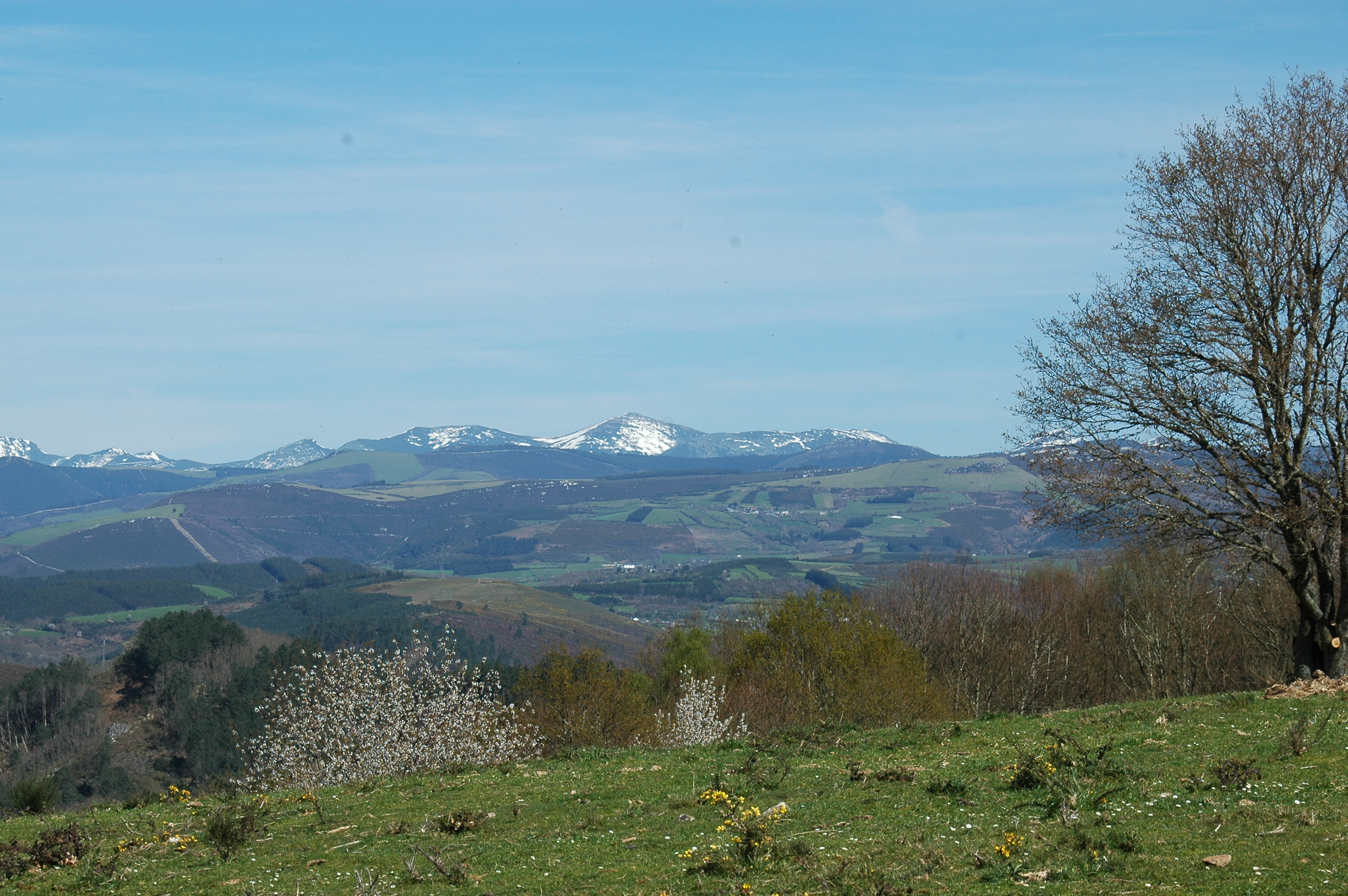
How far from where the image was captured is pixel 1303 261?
24016 millimetres

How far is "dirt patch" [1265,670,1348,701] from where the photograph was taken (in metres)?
19.9

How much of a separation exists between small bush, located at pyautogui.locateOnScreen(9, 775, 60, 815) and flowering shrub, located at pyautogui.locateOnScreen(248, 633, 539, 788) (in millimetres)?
8621

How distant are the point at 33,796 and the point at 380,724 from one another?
39.7 feet

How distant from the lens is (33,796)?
19453 mm

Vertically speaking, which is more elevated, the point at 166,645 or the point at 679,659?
the point at 679,659

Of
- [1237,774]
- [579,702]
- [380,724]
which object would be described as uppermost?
[1237,774]

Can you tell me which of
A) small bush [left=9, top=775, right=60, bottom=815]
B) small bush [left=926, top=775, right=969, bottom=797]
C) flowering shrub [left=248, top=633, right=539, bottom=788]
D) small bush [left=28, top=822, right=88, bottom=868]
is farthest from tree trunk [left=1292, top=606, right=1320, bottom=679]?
small bush [left=9, top=775, right=60, bottom=815]

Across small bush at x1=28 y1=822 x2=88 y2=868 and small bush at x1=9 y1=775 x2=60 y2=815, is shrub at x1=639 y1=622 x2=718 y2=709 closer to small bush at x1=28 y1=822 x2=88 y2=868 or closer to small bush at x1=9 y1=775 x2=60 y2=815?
small bush at x1=9 y1=775 x2=60 y2=815

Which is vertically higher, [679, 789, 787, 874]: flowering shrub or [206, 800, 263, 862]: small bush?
[679, 789, 787, 874]: flowering shrub

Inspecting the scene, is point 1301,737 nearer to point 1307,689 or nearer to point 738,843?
point 1307,689

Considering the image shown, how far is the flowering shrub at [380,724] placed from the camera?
29.2 metres

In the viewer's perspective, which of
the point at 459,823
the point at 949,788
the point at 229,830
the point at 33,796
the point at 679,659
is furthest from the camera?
the point at 679,659

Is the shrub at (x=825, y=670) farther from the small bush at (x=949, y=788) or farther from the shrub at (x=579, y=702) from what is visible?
the small bush at (x=949, y=788)

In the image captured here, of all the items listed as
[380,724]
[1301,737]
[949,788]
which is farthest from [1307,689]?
[380,724]
